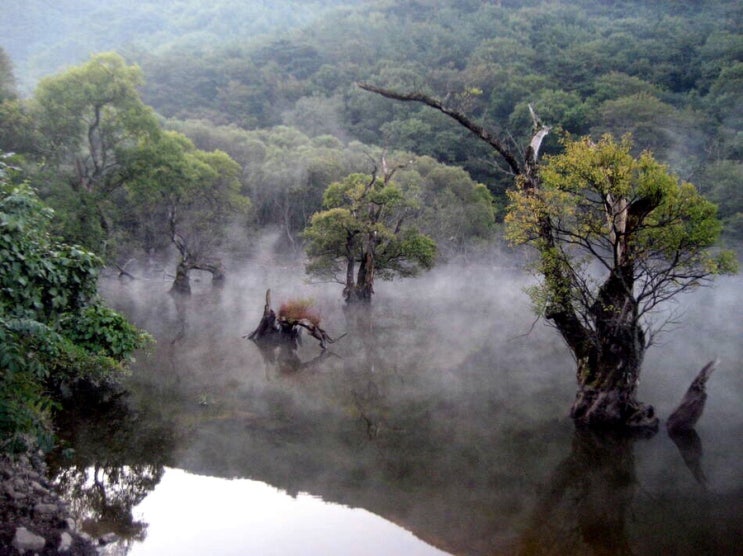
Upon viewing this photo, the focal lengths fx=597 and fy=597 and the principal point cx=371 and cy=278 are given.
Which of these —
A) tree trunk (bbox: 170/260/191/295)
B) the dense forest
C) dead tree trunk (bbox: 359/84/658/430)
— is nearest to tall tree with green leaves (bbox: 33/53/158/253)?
the dense forest

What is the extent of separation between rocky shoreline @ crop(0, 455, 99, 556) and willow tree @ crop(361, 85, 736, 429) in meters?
8.24

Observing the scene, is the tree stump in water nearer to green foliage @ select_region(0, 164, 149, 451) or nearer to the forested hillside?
the forested hillside

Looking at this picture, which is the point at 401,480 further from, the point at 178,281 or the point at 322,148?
the point at 322,148

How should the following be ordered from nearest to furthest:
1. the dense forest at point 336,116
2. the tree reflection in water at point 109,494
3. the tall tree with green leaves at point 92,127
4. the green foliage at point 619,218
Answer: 1. the tree reflection in water at point 109,494
2. the green foliage at point 619,218
3. the tall tree with green leaves at point 92,127
4. the dense forest at point 336,116

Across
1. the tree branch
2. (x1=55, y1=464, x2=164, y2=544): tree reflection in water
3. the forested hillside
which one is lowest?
(x1=55, y1=464, x2=164, y2=544): tree reflection in water

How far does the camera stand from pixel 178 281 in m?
30.8

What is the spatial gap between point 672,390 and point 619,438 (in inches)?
161

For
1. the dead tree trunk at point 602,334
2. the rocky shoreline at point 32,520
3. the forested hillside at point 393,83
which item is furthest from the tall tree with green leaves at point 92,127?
the dead tree trunk at point 602,334

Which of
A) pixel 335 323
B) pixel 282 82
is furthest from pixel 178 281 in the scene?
pixel 282 82

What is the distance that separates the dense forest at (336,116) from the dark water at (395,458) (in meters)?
5.29

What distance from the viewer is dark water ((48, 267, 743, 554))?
28.4ft

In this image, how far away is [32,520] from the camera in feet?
23.1

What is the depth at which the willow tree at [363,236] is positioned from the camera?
25.9 metres

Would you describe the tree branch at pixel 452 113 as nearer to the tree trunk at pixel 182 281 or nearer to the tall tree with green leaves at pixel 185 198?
the tall tree with green leaves at pixel 185 198
